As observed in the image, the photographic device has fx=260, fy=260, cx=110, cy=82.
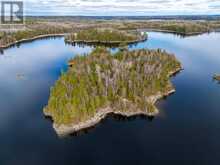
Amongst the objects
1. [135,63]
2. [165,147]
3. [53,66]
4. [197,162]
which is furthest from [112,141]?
[53,66]

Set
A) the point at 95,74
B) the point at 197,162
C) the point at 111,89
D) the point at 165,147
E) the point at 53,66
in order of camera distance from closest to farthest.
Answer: the point at 197,162
the point at 165,147
the point at 111,89
the point at 95,74
the point at 53,66

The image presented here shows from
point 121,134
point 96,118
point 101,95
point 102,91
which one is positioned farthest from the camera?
point 102,91

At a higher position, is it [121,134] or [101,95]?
[101,95]

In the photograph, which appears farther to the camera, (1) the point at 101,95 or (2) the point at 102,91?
(2) the point at 102,91

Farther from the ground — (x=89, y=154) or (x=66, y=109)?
(x=66, y=109)

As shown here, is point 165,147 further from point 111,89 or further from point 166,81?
point 166,81

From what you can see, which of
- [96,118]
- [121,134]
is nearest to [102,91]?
[96,118]

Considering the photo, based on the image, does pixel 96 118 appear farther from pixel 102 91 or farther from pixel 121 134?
pixel 102 91

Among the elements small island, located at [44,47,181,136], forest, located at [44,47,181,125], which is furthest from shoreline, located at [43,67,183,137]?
forest, located at [44,47,181,125]

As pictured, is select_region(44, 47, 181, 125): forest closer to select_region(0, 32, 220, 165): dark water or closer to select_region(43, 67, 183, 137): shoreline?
select_region(43, 67, 183, 137): shoreline

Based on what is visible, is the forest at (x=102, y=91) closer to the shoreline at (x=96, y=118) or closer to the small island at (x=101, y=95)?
the small island at (x=101, y=95)
